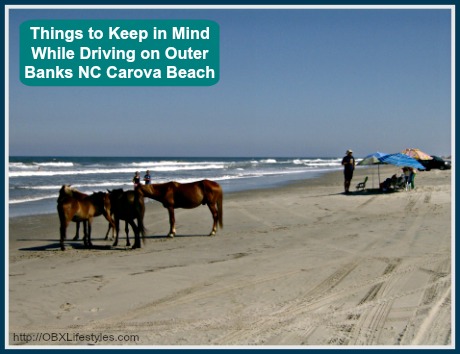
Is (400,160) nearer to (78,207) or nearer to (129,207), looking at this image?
(129,207)

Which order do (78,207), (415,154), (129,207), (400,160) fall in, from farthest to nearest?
(415,154), (400,160), (129,207), (78,207)

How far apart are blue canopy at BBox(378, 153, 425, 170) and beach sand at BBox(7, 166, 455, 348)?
709 cm

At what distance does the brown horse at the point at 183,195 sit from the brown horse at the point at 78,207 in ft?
3.49

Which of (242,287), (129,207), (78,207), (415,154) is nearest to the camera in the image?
(242,287)

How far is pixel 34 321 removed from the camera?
20.3ft

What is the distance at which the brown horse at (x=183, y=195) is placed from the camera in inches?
461

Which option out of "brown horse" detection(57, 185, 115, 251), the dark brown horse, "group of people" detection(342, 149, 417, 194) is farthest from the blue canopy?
"brown horse" detection(57, 185, 115, 251)

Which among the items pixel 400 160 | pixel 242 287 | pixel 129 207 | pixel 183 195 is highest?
pixel 400 160

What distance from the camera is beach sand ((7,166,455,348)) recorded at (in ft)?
18.7

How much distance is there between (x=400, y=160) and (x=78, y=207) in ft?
46.1

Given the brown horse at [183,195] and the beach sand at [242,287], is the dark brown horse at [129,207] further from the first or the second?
the brown horse at [183,195]

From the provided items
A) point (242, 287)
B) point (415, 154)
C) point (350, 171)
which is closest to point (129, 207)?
point (242, 287)

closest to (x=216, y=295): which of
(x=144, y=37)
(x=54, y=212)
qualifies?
(x=144, y=37)

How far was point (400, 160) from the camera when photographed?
20234 mm
